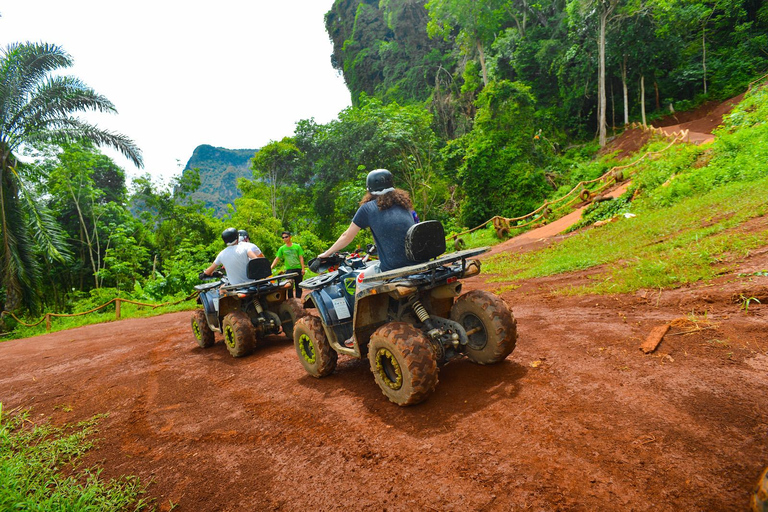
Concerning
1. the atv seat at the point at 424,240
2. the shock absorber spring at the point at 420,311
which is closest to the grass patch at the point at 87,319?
the shock absorber spring at the point at 420,311

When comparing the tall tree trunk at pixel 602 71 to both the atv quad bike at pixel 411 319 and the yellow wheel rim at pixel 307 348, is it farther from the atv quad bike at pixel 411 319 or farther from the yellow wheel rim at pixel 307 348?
the yellow wheel rim at pixel 307 348

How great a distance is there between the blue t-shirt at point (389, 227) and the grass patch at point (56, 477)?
2.38 meters

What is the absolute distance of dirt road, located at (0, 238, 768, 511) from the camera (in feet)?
5.99

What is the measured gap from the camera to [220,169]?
92.1m

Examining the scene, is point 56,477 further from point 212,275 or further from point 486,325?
point 212,275

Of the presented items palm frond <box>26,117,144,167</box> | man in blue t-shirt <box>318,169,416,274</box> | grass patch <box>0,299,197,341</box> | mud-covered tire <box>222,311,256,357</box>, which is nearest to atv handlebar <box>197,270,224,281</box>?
mud-covered tire <box>222,311,256,357</box>

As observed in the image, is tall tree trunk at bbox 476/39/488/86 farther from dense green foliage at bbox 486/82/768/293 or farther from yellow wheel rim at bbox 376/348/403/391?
yellow wheel rim at bbox 376/348/403/391

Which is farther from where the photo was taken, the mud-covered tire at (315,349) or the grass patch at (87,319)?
the grass patch at (87,319)

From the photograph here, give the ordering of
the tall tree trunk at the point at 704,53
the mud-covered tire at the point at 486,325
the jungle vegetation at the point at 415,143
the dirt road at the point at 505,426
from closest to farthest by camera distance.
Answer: the dirt road at the point at 505,426 < the mud-covered tire at the point at 486,325 < the jungle vegetation at the point at 415,143 < the tall tree trunk at the point at 704,53

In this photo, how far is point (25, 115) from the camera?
12984 mm

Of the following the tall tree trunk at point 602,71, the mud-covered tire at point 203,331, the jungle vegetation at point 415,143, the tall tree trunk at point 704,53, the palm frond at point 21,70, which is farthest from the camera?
the tall tree trunk at point 704,53

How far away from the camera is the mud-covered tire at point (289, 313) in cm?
569

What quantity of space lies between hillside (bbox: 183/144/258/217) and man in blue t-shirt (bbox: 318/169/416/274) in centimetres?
9323

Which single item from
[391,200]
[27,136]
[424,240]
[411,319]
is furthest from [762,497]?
[27,136]
